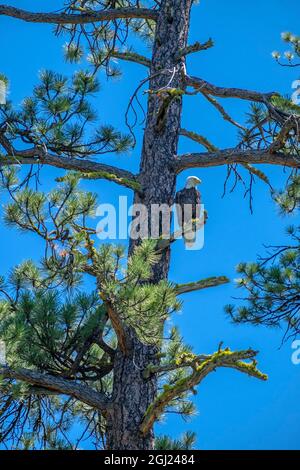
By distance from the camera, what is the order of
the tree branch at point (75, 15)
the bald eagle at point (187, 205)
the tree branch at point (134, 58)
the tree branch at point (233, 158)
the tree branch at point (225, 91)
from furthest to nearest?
the tree branch at point (134, 58)
the tree branch at point (75, 15)
the tree branch at point (225, 91)
the bald eagle at point (187, 205)
the tree branch at point (233, 158)

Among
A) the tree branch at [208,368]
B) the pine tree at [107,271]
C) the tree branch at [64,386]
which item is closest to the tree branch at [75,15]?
the pine tree at [107,271]

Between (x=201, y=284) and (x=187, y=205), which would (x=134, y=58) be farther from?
(x=201, y=284)

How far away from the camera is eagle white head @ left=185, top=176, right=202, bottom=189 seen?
7.04 meters

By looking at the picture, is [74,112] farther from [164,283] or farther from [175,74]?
[164,283]

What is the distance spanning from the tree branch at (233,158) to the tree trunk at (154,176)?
11cm

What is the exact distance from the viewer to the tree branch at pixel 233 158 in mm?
6465


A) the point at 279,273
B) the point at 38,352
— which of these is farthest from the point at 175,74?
the point at 38,352

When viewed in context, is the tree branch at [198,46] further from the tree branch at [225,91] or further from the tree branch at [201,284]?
the tree branch at [201,284]

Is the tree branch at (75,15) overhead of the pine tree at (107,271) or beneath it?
overhead

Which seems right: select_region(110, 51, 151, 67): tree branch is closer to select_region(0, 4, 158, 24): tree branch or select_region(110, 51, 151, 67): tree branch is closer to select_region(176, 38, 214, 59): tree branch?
select_region(0, 4, 158, 24): tree branch

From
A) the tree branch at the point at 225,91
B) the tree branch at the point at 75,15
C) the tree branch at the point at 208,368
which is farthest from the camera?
the tree branch at the point at 75,15

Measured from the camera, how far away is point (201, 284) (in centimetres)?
654

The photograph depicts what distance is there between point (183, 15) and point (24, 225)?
217 centimetres
